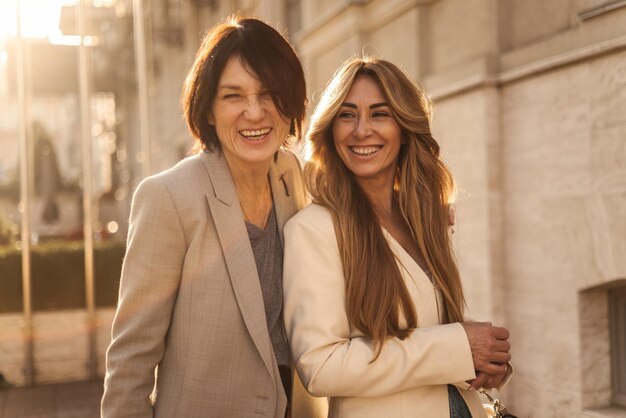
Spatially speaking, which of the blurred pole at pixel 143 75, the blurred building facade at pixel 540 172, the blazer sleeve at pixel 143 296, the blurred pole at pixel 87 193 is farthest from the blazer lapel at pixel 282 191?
the blurred pole at pixel 143 75

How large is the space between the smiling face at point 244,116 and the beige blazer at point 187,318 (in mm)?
201

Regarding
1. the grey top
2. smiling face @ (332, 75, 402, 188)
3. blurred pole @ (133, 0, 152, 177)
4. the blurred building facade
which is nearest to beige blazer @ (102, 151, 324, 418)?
the grey top

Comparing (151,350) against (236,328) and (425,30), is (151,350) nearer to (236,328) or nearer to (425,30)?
(236,328)

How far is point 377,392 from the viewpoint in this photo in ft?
7.80

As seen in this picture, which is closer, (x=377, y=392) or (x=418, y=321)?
(x=377, y=392)

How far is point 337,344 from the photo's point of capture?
2381mm

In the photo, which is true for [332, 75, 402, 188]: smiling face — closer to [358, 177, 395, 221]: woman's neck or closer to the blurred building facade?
[358, 177, 395, 221]: woman's neck

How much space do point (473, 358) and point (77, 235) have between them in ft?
47.5

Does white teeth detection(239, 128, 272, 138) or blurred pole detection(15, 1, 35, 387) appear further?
blurred pole detection(15, 1, 35, 387)

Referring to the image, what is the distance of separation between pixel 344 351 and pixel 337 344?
0.11ft

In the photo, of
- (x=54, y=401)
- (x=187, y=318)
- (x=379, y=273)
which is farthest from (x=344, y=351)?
(x=54, y=401)

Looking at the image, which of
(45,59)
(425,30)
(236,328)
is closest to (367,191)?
(236,328)

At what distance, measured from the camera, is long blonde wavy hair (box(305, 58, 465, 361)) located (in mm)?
2438

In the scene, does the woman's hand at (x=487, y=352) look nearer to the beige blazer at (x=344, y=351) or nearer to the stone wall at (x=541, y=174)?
the beige blazer at (x=344, y=351)
